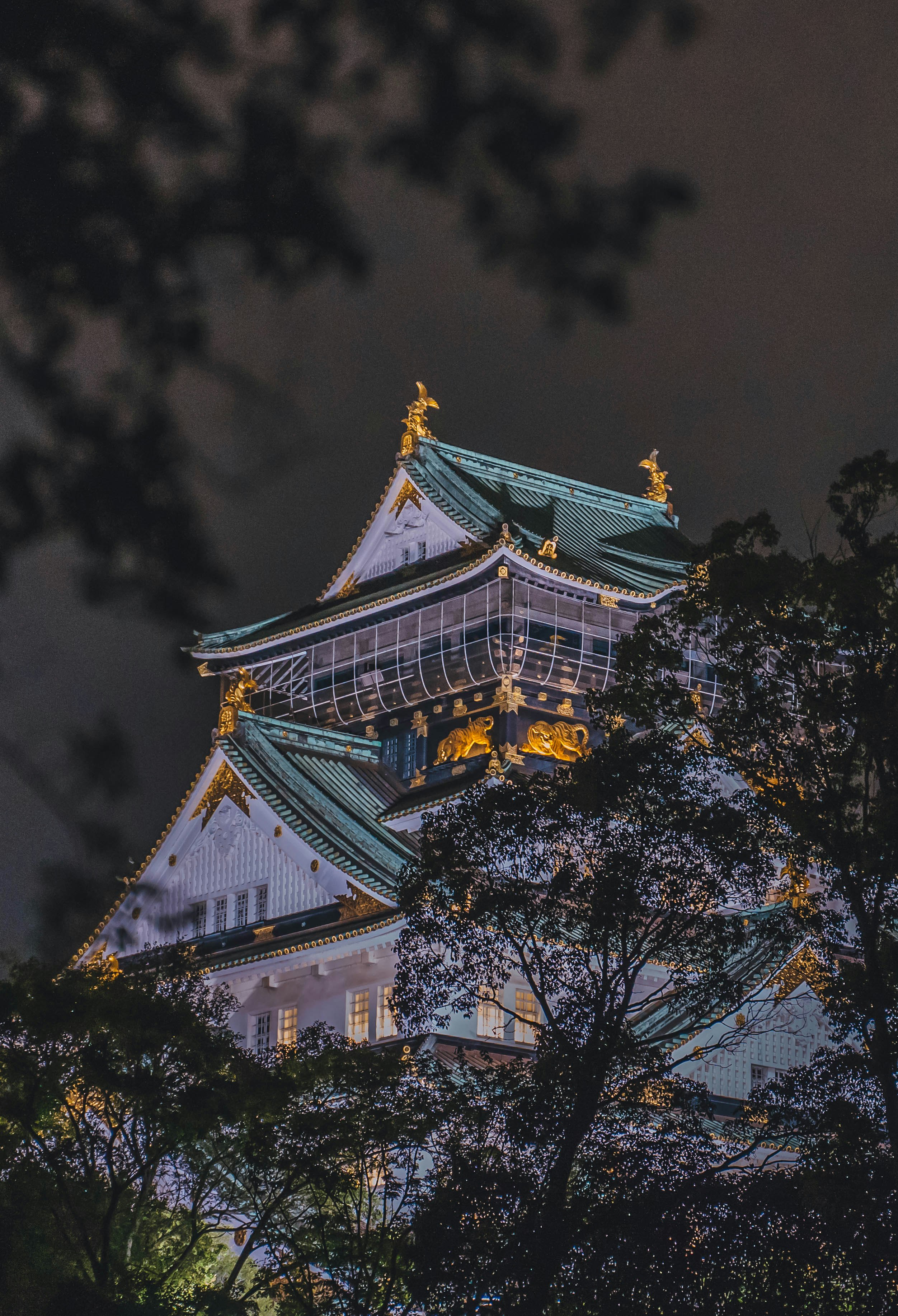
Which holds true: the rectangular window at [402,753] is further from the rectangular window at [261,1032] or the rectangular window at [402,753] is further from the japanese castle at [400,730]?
the rectangular window at [261,1032]

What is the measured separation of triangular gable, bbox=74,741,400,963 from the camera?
39250 millimetres

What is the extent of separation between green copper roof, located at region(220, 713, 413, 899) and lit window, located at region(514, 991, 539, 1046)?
3295 mm

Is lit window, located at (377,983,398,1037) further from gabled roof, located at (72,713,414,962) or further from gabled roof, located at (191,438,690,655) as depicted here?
gabled roof, located at (191,438,690,655)

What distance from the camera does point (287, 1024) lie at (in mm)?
38531

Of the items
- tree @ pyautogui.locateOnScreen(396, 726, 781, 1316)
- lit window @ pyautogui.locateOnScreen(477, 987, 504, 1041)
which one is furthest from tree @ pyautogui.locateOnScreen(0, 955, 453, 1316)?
lit window @ pyautogui.locateOnScreen(477, 987, 504, 1041)

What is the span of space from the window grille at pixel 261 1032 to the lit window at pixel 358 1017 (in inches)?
75.6

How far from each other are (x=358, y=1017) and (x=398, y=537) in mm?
17852

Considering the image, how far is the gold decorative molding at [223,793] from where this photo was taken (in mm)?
41094

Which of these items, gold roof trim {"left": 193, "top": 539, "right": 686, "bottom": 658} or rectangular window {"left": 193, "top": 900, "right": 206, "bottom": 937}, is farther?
gold roof trim {"left": 193, "top": 539, "right": 686, "bottom": 658}

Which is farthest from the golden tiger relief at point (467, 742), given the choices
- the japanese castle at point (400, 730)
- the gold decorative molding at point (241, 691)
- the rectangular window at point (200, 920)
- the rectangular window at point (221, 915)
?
the rectangular window at point (200, 920)

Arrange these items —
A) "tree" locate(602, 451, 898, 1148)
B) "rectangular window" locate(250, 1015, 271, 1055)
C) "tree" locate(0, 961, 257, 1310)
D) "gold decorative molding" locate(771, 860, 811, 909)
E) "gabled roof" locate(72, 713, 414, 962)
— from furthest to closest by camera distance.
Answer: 1. "gabled roof" locate(72, 713, 414, 962)
2. "rectangular window" locate(250, 1015, 271, 1055)
3. "tree" locate(0, 961, 257, 1310)
4. "gold decorative molding" locate(771, 860, 811, 909)
5. "tree" locate(602, 451, 898, 1148)

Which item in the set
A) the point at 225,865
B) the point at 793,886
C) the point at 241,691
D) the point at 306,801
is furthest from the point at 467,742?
the point at 793,886

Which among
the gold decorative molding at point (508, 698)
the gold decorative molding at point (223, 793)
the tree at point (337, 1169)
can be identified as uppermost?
the gold decorative molding at point (508, 698)

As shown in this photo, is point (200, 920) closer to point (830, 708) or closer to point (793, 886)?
point (793, 886)
